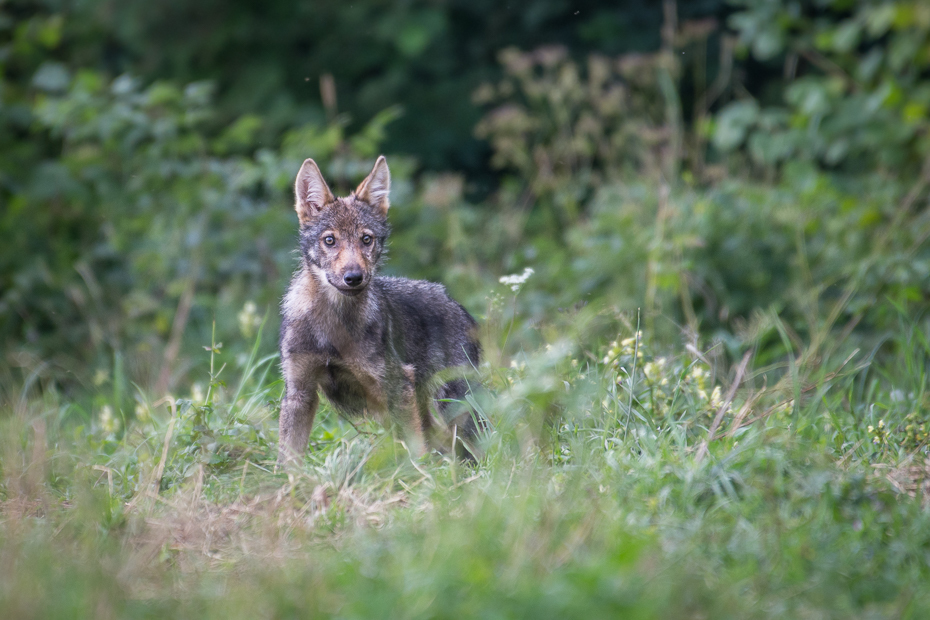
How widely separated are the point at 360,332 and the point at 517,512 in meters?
1.86

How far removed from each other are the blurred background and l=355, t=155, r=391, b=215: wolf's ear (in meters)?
1.12

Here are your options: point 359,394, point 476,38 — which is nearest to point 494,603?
point 359,394

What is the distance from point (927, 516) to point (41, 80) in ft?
25.2

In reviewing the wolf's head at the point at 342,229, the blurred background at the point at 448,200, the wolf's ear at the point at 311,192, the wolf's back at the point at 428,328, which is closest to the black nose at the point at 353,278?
the wolf's head at the point at 342,229

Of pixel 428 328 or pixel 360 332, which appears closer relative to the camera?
pixel 360 332

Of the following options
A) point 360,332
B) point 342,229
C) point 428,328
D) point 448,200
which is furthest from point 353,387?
point 448,200

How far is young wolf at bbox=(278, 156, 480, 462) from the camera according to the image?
467 cm

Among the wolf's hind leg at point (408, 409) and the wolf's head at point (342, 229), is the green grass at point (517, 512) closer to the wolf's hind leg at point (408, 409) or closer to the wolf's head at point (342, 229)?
the wolf's hind leg at point (408, 409)

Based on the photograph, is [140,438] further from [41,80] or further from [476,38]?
[476,38]

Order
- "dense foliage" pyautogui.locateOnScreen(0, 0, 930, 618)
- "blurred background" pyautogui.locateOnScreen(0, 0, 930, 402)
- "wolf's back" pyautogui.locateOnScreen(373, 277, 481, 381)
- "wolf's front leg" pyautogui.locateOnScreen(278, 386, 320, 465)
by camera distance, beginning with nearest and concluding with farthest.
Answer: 1. "dense foliage" pyautogui.locateOnScreen(0, 0, 930, 618)
2. "wolf's front leg" pyautogui.locateOnScreen(278, 386, 320, 465)
3. "wolf's back" pyautogui.locateOnScreen(373, 277, 481, 381)
4. "blurred background" pyautogui.locateOnScreen(0, 0, 930, 402)

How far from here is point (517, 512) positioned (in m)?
3.14

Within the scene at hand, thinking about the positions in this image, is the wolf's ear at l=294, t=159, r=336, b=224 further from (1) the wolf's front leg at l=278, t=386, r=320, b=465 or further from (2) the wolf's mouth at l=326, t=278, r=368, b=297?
(1) the wolf's front leg at l=278, t=386, r=320, b=465

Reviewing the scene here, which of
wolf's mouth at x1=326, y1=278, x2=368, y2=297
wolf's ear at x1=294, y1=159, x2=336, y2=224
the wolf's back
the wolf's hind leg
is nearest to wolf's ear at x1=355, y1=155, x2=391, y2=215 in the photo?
wolf's ear at x1=294, y1=159, x2=336, y2=224

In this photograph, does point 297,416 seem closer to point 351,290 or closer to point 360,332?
point 360,332
